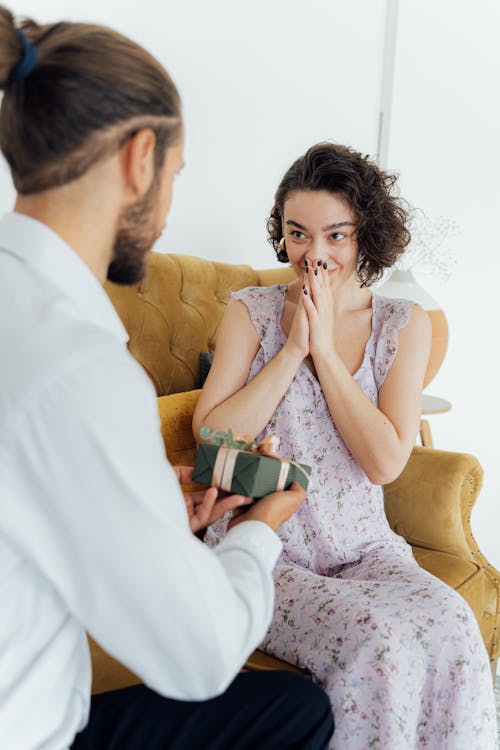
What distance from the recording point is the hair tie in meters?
0.73

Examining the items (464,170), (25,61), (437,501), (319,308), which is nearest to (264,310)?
(319,308)

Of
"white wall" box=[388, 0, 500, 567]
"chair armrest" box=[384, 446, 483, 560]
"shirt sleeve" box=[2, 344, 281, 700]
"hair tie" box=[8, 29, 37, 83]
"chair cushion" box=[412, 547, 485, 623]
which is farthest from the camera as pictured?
"white wall" box=[388, 0, 500, 567]

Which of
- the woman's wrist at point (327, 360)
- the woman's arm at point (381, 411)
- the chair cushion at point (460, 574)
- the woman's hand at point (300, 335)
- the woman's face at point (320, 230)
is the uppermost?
the woman's face at point (320, 230)

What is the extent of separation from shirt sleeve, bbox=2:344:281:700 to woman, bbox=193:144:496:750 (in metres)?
0.62

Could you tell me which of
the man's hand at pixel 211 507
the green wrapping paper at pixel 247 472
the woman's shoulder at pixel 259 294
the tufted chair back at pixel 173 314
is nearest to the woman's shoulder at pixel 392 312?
the woman's shoulder at pixel 259 294

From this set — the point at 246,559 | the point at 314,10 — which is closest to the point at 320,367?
the point at 246,559

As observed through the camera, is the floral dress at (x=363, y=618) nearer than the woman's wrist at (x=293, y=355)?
Yes

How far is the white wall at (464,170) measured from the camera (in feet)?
10.3

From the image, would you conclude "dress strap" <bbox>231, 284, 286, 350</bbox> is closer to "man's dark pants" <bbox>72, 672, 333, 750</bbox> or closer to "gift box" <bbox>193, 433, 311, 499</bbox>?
"gift box" <bbox>193, 433, 311, 499</bbox>

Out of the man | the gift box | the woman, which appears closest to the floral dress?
the woman

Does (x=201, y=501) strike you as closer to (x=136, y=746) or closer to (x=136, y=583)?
(x=136, y=746)

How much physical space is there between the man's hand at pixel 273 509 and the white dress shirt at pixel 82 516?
0.64ft

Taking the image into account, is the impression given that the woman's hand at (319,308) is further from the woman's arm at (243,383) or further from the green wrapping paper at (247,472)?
the green wrapping paper at (247,472)

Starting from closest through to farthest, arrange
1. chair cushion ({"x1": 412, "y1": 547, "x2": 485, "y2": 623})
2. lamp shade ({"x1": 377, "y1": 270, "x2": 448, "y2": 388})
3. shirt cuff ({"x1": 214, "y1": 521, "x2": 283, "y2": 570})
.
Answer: shirt cuff ({"x1": 214, "y1": 521, "x2": 283, "y2": 570}), chair cushion ({"x1": 412, "y1": 547, "x2": 485, "y2": 623}), lamp shade ({"x1": 377, "y1": 270, "x2": 448, "y2": 388})
